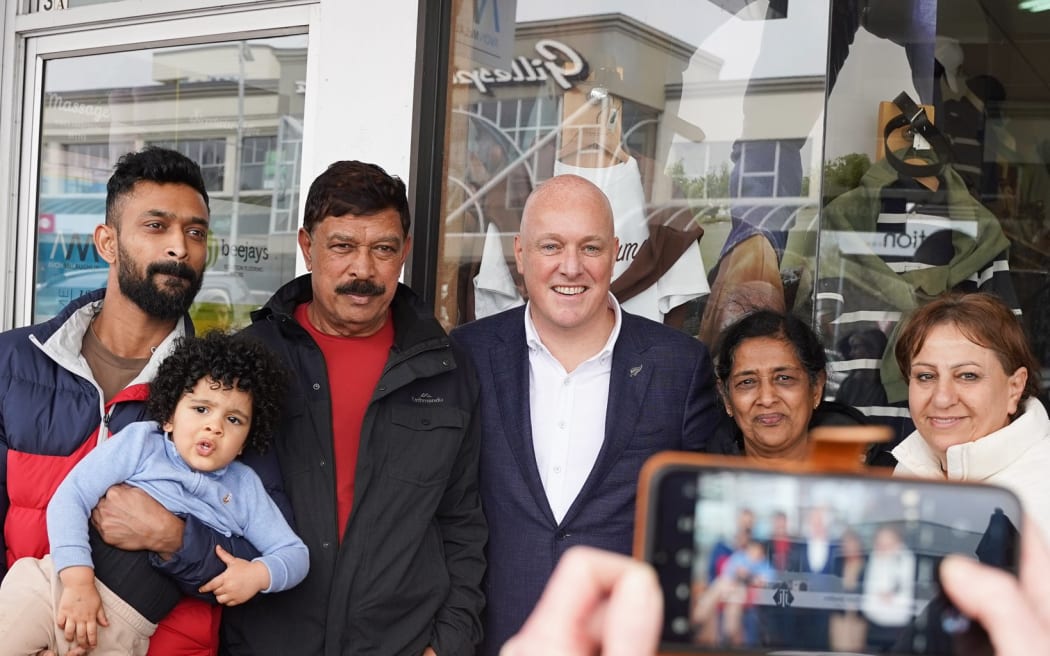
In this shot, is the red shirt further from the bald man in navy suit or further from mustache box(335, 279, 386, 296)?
the bald man in navy suit

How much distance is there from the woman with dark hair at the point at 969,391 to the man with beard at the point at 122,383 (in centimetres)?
155

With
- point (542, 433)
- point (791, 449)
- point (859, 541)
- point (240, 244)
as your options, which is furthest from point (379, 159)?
point (859, 541)

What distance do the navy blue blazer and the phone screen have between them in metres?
1.71

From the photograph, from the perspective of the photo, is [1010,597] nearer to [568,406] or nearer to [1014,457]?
[1014,457]

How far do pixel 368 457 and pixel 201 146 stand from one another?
2.66m

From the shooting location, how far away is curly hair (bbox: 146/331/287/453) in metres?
2.39

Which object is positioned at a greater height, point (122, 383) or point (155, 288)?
point (155, 288)

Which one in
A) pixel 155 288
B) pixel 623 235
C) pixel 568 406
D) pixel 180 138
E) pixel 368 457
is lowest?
pixel 368 457

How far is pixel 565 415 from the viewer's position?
9.04ft

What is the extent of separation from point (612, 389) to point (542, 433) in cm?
21

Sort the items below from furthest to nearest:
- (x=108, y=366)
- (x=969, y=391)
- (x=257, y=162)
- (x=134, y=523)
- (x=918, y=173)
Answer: (x=257, y=162), (x=918, y=173), (x=108, y=366), (x=134, y=523), (x=969, y=391)

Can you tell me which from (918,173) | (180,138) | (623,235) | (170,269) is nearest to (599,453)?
(170,269)

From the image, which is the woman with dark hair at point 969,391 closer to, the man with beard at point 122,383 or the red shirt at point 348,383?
the red shirt at point 348,383

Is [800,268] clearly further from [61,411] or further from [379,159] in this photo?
[61,411]
